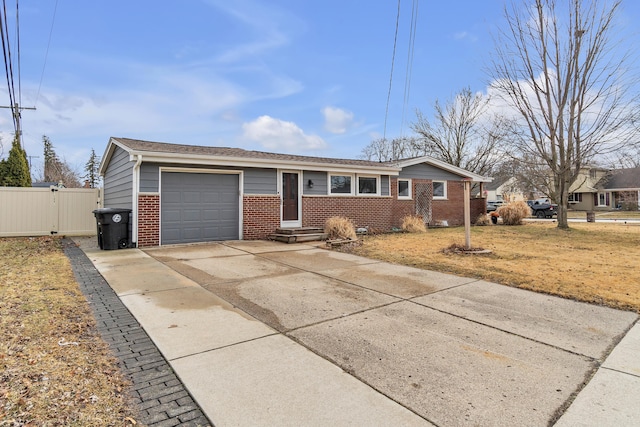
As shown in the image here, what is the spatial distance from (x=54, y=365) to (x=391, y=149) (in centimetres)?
3940

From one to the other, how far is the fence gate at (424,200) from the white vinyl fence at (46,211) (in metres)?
13.7

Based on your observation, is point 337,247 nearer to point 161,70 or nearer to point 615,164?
point 161,70

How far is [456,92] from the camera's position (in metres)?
30.3

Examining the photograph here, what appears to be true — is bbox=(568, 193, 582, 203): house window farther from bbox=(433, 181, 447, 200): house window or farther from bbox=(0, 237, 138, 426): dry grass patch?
bbox=(0, 237, 138, 426): dry grass patch

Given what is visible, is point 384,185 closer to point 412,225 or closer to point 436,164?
point 412,225

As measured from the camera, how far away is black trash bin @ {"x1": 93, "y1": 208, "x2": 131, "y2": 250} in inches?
356

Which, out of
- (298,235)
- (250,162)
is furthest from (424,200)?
(250,162)

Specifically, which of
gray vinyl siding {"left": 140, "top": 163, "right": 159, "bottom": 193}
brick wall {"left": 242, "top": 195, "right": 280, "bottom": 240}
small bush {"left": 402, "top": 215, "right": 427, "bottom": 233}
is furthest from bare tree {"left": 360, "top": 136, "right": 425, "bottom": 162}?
gray vinyl siding {"left": 140, "top": 163, "right": 159, "bottom": 193}

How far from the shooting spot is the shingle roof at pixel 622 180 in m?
38.0

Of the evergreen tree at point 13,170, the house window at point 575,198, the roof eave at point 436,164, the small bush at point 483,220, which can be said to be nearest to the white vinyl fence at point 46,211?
the evergreen tree at point 13,170

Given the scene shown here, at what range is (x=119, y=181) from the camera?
1129 cm

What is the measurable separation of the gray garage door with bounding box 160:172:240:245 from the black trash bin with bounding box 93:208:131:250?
908 mm

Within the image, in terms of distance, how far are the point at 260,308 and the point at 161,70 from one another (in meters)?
13.4

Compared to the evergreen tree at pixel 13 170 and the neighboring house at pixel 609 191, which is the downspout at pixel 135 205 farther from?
the neighboring house at pixel 609 191
